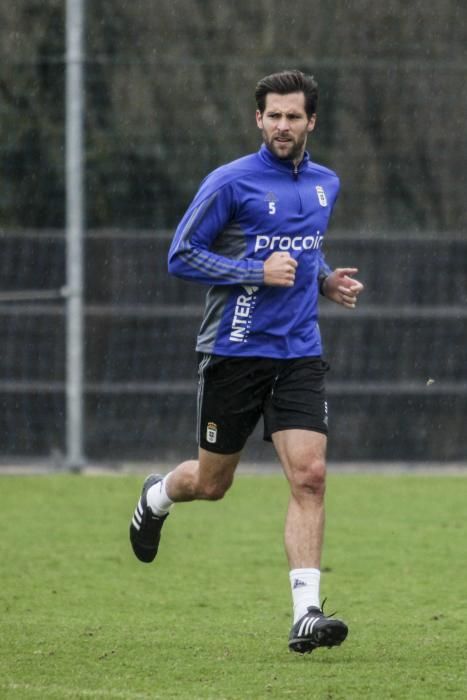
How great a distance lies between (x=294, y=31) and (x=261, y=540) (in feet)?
15.8

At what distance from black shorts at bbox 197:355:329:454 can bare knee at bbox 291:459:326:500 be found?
164 millimetres

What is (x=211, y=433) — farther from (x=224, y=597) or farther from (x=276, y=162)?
(x=224, y=597)

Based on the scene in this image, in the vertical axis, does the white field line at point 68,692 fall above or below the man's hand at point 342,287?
A: below

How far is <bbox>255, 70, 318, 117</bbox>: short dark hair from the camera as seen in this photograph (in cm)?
630

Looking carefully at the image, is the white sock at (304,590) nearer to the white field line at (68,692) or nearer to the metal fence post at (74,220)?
the white field line at (68,692)

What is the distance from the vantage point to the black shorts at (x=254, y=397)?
6.33 meters

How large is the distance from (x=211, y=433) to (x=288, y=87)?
1.32 meters

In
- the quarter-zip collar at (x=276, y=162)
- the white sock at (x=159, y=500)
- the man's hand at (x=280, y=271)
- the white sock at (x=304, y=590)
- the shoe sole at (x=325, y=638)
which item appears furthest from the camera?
the white sock at (x=159, y=500)

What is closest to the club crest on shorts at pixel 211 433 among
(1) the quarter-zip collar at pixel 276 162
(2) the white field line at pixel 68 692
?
(1) the quarter-zip collar at pixel 276 162

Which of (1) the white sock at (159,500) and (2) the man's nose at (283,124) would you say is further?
(1) the white sock at (159,500)

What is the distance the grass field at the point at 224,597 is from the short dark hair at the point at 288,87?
199cm

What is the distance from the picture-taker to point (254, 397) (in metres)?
Answer: 6.47

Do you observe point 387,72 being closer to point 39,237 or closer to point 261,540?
point 39,237

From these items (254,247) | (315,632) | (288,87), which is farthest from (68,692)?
(288,87)
